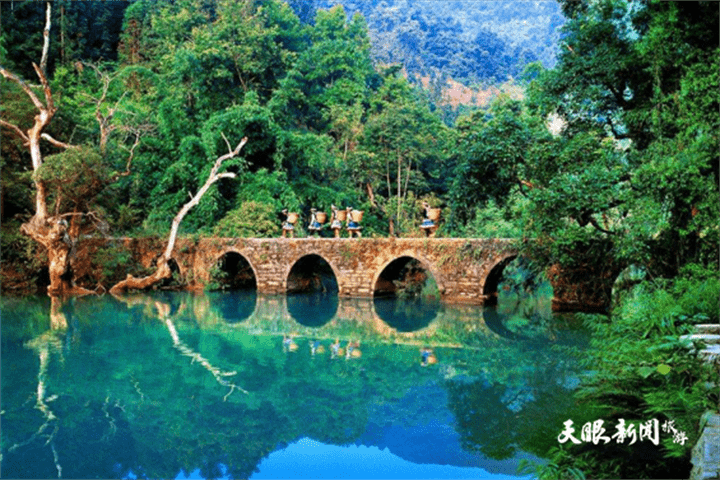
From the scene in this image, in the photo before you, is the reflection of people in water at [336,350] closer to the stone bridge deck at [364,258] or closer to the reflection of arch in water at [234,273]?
the stone bridge deck at [364,258]

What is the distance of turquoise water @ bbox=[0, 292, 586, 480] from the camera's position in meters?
5.48

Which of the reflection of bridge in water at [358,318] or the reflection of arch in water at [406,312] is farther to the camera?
the reflection of arch in water at [406,312]

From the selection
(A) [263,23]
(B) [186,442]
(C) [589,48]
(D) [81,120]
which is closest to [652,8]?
(C) [589,48]

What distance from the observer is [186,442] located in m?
Result: 5.86

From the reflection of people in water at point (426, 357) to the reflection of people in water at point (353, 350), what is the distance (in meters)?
1.00

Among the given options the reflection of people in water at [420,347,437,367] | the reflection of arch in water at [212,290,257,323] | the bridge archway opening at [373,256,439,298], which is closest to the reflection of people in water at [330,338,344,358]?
the reflection of people in water at [420,347,437,367]

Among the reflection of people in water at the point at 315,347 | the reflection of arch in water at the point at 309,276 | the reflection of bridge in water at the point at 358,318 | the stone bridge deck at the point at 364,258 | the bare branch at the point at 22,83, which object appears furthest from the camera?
the reflection of arch in water at the point at 309,276

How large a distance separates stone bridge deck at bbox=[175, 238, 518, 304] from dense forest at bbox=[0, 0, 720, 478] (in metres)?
0.79

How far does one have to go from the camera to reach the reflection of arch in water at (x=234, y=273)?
1980 cm

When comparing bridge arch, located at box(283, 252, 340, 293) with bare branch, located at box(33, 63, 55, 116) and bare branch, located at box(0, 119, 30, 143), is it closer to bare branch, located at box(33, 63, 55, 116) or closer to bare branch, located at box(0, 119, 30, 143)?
bare branch, located at box(33, 63, 55, 116)

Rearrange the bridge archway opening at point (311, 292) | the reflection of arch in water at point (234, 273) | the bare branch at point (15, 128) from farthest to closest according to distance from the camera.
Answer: the reflection of arch in water at point (234, 273), the bare branch at point (15, 128), the bridge archway opening at point (311, 292)

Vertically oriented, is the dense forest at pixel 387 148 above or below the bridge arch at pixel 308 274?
above

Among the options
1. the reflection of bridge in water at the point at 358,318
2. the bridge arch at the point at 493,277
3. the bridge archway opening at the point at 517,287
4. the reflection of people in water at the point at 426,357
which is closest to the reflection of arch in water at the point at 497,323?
the reflection of bridge in water at the point at 358,318

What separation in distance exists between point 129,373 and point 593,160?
841 cm
